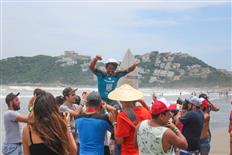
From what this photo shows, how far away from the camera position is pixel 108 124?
5559 millimetres

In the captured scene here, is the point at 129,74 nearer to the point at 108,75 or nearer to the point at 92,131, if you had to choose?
the point at 108,75

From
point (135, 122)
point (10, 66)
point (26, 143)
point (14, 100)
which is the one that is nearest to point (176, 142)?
point (135, 122)

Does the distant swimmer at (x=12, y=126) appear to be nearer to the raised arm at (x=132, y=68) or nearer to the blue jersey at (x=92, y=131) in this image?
the blue jersey at (x=92, y=131)

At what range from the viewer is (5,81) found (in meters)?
95.7

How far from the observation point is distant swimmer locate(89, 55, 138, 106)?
6934 mm

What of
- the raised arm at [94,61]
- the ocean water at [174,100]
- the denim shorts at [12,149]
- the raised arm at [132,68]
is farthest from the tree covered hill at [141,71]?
the raised arm at [132,68]

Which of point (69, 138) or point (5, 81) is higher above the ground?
point (69, 138)

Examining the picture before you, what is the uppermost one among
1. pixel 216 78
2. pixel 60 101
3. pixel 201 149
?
pixel 60 101

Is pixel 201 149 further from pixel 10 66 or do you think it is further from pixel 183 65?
pixel 183 65

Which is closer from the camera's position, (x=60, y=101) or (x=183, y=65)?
(x=60, y=101)

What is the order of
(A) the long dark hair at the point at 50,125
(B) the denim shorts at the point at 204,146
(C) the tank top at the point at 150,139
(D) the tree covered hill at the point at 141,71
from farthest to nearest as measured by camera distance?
(D) the tree covered hill at the point at 141,71 → (B) the denim shorts at the point at 204,146 → (C) the tank top at the point at 150,139 → (A) the long dark hair at the point at 50,125

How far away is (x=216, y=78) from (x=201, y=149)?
112m

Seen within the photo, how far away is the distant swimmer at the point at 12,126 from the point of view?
6.88 metres

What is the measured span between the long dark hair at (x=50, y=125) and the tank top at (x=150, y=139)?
1.01m
